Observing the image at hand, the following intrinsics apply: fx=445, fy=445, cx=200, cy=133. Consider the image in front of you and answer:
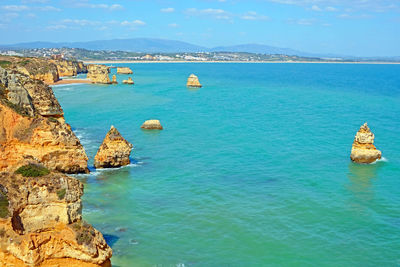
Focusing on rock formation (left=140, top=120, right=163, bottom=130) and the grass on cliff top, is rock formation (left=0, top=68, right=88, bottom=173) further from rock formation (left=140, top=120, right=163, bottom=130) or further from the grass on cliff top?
rock formation (left=140, top=120, right=163, bottom=130)

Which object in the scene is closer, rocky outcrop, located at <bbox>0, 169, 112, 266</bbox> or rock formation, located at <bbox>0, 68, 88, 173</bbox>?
rocky outcrop, located at <bbox>0, 169, 112, 266</bbox>

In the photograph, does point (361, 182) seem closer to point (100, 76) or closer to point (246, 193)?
point (246, 193)

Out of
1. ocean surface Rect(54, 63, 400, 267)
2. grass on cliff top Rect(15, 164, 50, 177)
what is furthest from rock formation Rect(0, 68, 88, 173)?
grass on cliff top Rect(15, 164, 50, 177)

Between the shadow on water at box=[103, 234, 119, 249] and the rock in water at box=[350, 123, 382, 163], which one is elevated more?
the rock in water at box=[350, 123, 382, 163]

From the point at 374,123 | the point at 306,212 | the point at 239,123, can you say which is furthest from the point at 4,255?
the point at 374,123

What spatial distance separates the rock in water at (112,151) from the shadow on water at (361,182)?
23.3m

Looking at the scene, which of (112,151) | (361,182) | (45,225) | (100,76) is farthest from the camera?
(100,76)

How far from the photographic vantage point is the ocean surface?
29.5m

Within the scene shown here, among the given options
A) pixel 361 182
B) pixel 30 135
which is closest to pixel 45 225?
pixel 30 135

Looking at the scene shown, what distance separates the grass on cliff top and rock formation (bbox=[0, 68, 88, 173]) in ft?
44.7

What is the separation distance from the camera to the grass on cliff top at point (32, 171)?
21594mm

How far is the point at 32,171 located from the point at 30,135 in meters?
17.9

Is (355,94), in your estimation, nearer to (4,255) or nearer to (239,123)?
(239,123)

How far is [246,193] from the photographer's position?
40281 millimetres
